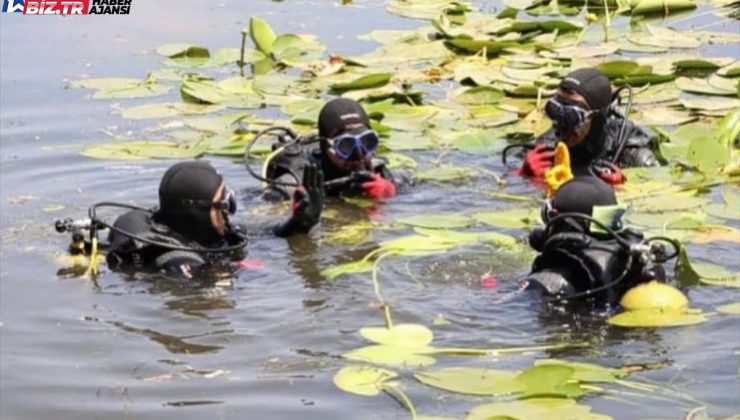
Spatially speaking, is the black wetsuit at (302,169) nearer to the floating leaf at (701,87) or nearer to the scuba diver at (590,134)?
the scuba diver at (590,134)

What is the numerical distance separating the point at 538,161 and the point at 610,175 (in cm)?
50

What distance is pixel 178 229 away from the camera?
24.1ft

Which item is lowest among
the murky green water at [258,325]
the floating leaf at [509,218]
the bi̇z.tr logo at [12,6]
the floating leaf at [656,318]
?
the murky green water at [258,325]

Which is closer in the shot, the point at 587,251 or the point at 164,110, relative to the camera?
the point at 587,251

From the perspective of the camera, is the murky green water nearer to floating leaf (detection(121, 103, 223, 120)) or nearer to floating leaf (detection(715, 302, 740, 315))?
floating leaf (detection(715, 302, 740, 315))

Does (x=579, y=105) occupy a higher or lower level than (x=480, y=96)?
higher

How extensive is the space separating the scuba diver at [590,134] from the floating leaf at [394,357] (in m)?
2.79

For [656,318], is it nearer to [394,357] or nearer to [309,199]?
[394,357]

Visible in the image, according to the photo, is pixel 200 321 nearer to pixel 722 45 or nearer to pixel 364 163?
pixel 364 163

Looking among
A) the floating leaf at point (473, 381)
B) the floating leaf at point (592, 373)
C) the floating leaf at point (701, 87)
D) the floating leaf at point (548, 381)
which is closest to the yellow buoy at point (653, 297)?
the floating leaf at point (592, 373)

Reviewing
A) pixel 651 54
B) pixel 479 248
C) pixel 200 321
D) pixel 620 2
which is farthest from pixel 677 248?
pixel 620 2

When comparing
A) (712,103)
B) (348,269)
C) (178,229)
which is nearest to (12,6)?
(712,103)

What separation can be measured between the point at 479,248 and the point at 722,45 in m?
4.82

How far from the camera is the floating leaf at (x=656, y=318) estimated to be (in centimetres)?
624
